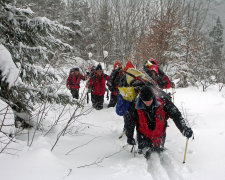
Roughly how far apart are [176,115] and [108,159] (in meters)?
1.38

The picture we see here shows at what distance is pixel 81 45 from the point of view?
2547cm

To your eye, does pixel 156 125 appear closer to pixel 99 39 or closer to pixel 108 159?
pixel 108 159

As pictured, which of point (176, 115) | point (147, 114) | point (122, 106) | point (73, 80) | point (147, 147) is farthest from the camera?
point (73, 80)

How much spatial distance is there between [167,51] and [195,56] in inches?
173

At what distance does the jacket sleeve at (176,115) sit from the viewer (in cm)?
321

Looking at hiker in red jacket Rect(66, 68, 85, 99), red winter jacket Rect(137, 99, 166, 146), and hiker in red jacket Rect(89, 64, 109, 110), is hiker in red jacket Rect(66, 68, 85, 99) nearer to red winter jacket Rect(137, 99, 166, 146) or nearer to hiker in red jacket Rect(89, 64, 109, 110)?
hiker in red jacket Rect(89, 64, 109, 110)

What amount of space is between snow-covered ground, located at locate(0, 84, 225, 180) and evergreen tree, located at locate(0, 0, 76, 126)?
0.71 meters

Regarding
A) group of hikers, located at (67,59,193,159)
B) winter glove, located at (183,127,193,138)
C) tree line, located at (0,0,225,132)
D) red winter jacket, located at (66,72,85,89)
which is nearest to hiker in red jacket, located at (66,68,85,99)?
red winter jacket, located at (66,72,85,89)

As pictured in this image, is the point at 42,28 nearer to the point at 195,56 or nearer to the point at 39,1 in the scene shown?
the point at 195,56

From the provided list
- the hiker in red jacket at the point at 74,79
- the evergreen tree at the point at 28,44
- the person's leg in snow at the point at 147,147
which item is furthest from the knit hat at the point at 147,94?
the hiker in red jacket at the point at 74,79

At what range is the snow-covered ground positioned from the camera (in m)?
2.37

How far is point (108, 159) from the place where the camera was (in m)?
3.30

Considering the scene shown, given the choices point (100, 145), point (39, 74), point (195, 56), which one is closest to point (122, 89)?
point (100, 145)

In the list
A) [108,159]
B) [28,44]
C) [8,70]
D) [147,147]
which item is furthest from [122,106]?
[8,70]
